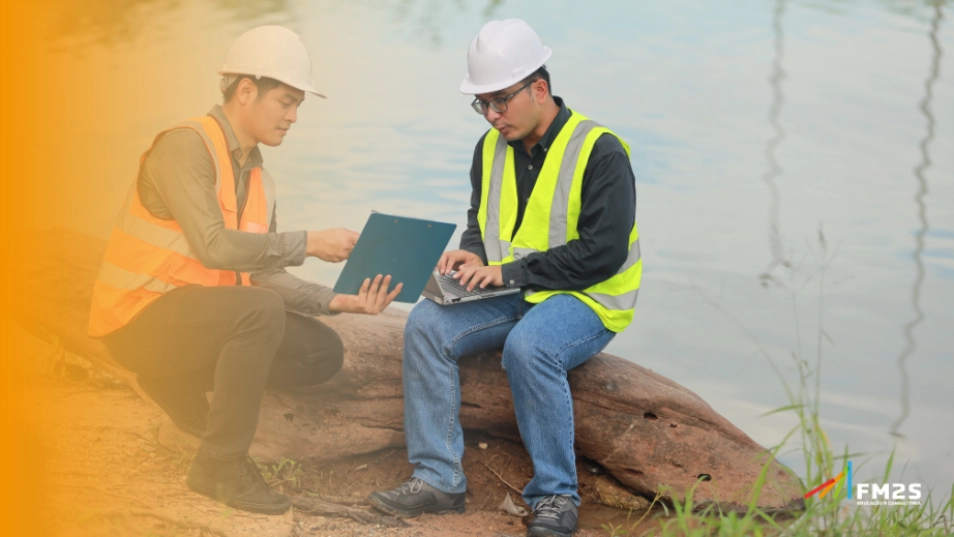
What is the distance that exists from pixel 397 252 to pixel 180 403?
3.82 feet

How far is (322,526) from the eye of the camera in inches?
140

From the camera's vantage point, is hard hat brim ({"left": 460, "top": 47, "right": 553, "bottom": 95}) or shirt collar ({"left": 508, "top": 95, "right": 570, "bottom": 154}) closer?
hard hat brim ({"left": 460, "top": 47, "right": 553, "bottom": 95})

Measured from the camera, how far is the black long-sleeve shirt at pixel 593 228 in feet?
12.2

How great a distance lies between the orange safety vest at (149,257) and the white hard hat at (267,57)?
226 millimetres

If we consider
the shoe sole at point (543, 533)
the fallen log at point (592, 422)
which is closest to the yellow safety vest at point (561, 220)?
the fallen log at point (592, 422)

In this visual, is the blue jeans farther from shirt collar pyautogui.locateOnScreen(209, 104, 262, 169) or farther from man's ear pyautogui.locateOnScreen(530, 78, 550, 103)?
shirt collar pyautogui.locateOnScreen(209, 104, 262, 169)

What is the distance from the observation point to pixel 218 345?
341 centimetres

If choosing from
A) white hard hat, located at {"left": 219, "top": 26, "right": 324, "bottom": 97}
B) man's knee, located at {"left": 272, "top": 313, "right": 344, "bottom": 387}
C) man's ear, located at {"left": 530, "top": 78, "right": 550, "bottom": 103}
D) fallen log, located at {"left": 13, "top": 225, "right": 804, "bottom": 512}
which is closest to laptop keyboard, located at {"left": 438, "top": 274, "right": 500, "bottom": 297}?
fallen log, located at {"left": 13, "top": 225, "right": 804, "bottom": 512}

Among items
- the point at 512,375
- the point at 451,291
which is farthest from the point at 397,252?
the point at 512,375

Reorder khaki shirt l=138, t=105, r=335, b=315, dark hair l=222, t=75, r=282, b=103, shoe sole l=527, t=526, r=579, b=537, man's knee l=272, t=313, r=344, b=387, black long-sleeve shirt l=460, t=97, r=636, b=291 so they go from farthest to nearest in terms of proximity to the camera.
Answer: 1. man's knee l=272, t=313, r=344, b=387
2. black long-sleeve shirt l=460, t=97, r=636, b=291
3. shoe sole l=527, t=526, r=579, b=537
4. dark hair l=222, t=75, r=282, b=103
5. khaki shirt l=138, t=105, r=335, b=315

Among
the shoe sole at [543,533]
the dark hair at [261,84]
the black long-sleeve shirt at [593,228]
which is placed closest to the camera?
the dark hair at [261,84]

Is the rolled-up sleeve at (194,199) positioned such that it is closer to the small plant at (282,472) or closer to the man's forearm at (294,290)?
the man's forearm at (294,290)

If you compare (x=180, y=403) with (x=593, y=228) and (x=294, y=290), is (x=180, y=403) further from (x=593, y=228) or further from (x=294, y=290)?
(x=593, y=228)

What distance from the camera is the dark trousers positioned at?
133 inches
